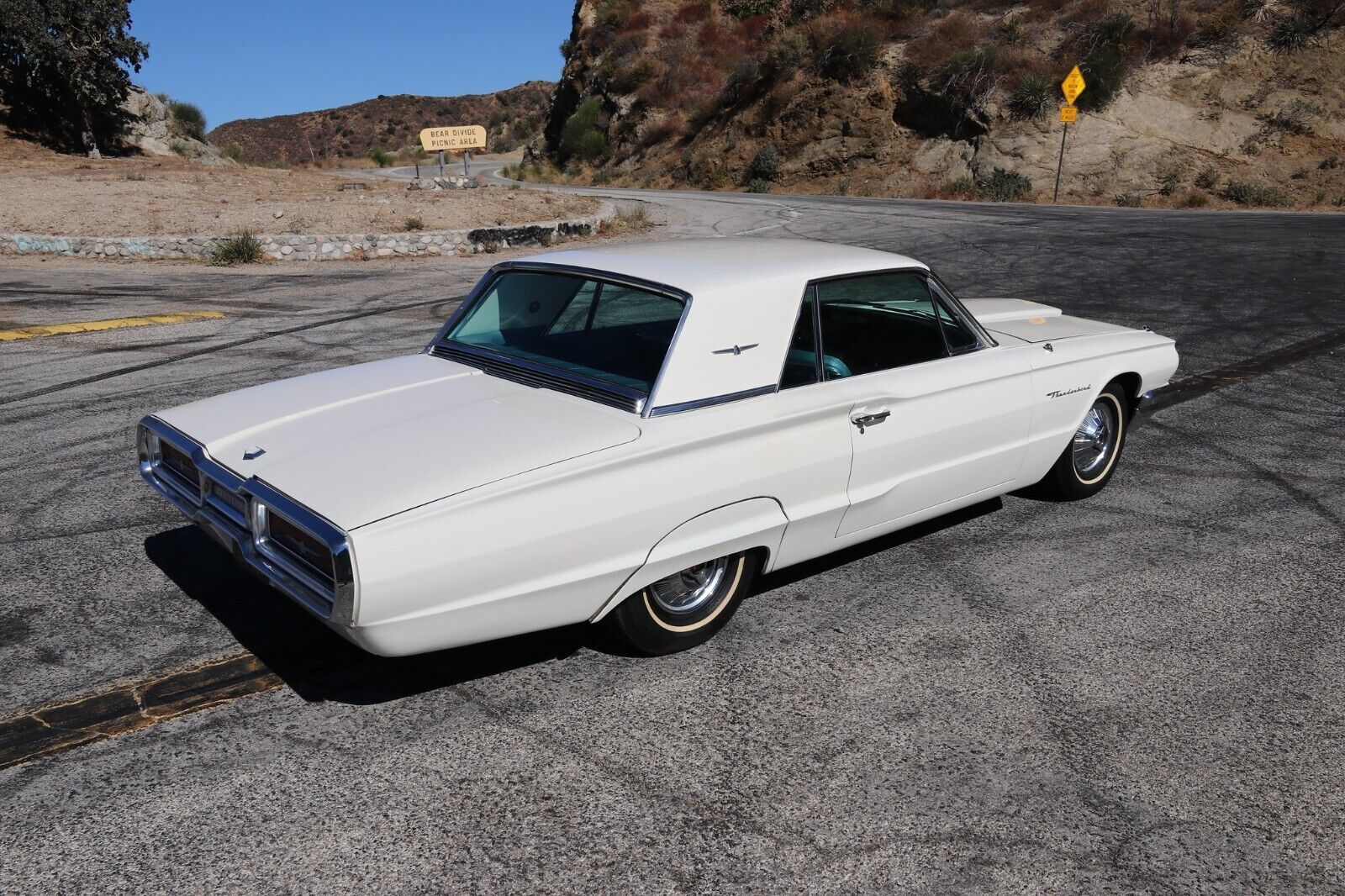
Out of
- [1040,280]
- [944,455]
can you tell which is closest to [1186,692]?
[944,455]

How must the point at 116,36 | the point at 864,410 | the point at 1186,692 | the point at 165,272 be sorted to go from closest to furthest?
the point at 1186,692 → the point at 864,410 → the point at 165,272 → the point at 116,36

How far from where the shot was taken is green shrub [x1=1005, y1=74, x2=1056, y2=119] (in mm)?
32062

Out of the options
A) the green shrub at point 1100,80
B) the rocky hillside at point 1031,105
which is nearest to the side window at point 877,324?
the rocky hillside at point 1031,105

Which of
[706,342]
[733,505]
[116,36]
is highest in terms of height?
[116,36]

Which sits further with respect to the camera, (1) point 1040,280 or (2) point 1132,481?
(1) point 1040,280

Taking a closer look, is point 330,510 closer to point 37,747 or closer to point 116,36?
point 37,747

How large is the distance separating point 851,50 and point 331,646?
35415mm

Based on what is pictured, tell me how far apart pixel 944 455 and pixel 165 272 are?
13693mm

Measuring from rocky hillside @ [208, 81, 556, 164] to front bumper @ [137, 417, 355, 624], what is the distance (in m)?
79.9

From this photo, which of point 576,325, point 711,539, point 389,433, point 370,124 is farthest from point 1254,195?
point 370,124

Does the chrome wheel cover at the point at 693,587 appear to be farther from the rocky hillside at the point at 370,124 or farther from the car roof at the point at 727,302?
the rocky hillside at the point at 370,124

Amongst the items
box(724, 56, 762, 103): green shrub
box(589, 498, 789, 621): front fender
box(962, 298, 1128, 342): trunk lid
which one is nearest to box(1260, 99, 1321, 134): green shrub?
box(724, 56, 762, 103): green shrub

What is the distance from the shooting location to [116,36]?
2739cm

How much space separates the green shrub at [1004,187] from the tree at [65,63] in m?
23.5
